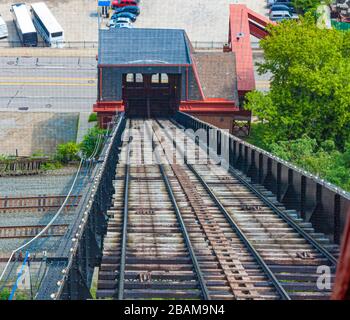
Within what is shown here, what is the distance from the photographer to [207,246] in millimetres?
12977

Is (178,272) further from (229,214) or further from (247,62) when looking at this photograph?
(247,62)

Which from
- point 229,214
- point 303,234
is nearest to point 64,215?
point 229,214

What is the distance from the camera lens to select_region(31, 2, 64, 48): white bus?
186 ft

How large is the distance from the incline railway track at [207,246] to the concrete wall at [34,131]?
20.0 m

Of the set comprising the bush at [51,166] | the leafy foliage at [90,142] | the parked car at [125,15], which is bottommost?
the bush at [51,166]

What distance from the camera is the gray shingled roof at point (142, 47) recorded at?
4034 centimetres

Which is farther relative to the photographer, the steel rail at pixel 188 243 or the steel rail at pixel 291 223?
the steel rail at pixel 291 223

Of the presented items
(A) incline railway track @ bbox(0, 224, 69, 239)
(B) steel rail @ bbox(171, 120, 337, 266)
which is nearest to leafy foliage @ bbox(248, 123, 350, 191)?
(B) steel rail @ bbox(171, 120, 337, 266)

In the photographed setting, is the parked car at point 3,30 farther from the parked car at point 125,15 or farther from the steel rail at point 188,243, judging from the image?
the steel rail at point 188,243

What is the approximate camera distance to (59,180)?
3153 centimetres

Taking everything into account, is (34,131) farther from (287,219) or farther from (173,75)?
(287,219)

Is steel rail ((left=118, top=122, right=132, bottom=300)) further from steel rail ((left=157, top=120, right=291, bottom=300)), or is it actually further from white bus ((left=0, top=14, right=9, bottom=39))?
white bus ((left=0, top=14, right=9, bottom=39))

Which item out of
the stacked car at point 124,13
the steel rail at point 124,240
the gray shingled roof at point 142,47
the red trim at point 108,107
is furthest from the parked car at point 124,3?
the steel rail at point 124,240
